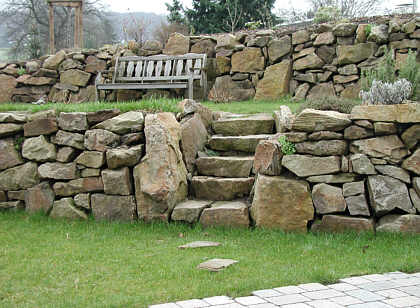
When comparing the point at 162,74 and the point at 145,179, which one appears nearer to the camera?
the point at 145,179

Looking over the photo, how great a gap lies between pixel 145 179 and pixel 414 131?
3.13 metres

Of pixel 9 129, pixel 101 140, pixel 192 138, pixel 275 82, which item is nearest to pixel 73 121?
pixel 101 140

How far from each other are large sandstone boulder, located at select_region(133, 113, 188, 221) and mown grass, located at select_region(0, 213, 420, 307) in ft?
0.79

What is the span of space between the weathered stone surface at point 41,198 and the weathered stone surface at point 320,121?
3378 millimetres

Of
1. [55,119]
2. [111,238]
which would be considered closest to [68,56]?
[55,119]

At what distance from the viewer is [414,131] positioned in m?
5.20

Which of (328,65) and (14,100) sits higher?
(328,65)

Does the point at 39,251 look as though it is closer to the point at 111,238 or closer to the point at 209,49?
the point at 111,238

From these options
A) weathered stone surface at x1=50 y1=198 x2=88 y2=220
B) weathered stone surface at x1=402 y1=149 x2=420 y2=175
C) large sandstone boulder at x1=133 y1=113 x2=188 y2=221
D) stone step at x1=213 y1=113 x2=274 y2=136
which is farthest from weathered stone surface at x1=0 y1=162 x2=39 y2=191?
weathered stone surface at x1=402 y1=149 x2=420 y2=175

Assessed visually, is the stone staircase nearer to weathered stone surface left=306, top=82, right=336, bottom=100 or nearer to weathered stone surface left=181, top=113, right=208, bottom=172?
weathered stone surface left=181, top=113, right=208, bottom=172

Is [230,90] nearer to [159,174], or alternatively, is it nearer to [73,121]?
[73,121]

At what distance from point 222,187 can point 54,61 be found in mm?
7177

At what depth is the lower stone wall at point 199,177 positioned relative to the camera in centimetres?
525

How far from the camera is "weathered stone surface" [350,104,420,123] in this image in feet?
17.0
